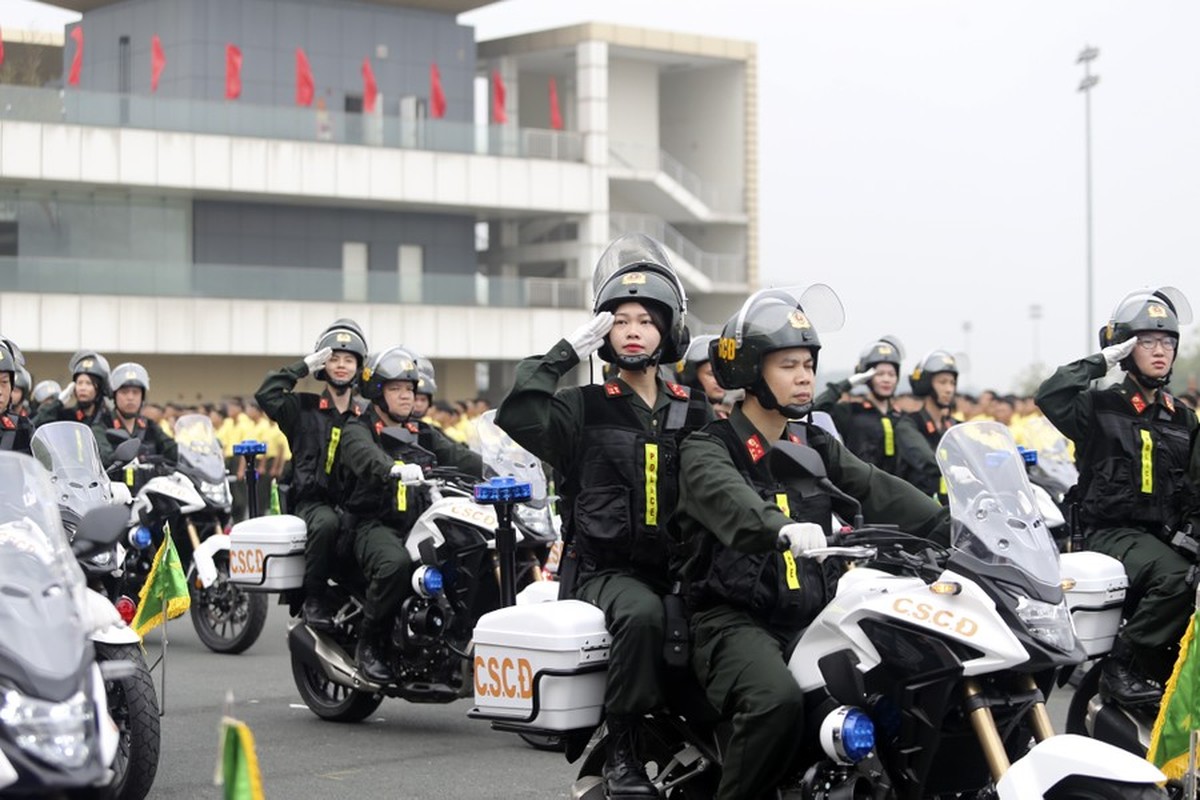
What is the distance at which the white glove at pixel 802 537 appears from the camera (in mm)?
5867

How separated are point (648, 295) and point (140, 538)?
7871mm

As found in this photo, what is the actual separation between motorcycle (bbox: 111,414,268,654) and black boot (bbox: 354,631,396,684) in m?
3.22

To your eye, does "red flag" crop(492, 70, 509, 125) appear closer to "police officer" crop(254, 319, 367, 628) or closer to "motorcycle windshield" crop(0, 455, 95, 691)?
"police officer" crop(254, 319, 367, 628)

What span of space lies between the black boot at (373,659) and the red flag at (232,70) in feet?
123

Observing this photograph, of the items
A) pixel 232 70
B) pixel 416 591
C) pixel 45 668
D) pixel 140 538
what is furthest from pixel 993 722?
pixel 232 70

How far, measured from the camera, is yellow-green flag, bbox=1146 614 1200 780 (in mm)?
6754

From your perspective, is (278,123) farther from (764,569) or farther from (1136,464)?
(764,569)

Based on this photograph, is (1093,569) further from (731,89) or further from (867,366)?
(731,89)

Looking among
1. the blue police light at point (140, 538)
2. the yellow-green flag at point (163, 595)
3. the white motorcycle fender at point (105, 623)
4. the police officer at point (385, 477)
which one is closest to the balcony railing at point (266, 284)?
the blue police light at point (140, 538)

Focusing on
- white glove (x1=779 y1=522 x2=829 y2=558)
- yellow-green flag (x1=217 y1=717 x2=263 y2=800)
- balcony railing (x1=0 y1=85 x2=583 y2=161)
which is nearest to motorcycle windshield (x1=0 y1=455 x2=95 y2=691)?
yellow-green flag (x1=217 y1=717 x2=263 y2=800)

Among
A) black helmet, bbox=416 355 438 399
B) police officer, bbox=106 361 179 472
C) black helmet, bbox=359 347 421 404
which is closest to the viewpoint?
black helmet, bbox=359 347 421 404

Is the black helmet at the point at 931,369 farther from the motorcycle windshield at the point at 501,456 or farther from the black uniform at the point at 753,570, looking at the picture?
the black uniform at the point at 753,570

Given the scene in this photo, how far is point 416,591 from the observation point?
10.5m

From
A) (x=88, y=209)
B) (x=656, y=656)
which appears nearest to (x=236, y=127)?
(x=88, y=209)
